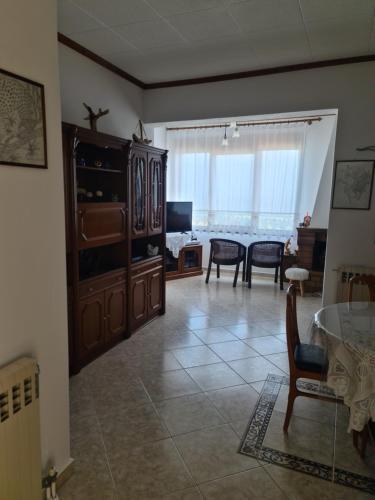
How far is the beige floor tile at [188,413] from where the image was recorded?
8.11 ft

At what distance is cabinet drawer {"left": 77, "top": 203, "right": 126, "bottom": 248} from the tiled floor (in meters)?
1.13

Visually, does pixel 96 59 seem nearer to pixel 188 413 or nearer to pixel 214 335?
pixel 214 335

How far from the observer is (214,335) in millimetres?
4062

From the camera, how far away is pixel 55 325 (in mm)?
1853

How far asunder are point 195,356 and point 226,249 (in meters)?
3.02

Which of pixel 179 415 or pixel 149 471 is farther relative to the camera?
pixel 179 415

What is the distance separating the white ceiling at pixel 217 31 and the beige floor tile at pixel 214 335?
2934 mm

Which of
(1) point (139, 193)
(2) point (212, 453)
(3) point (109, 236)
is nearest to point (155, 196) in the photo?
(1) point (139, 193)

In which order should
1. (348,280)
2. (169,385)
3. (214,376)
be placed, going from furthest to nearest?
1. (348,280)
2. (214,376)
3. (169,385)

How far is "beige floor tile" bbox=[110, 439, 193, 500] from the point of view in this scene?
1932 mm

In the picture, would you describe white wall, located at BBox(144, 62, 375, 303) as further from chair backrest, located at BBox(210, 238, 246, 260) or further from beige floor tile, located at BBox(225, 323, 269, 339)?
chair backrest, located at BBox(210, 238, 246, 260)

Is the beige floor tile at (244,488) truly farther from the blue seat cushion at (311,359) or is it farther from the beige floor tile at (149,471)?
the blue seat cushion at (311,359)

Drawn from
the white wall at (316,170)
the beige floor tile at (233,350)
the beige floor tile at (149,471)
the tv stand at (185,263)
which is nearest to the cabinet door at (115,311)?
the beige floor tile at (233,350)

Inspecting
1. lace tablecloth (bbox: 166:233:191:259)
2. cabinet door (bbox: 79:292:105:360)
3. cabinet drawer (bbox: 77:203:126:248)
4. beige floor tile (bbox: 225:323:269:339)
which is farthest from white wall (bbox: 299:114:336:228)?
cabinet door (bbox: 79:292:105:360)
